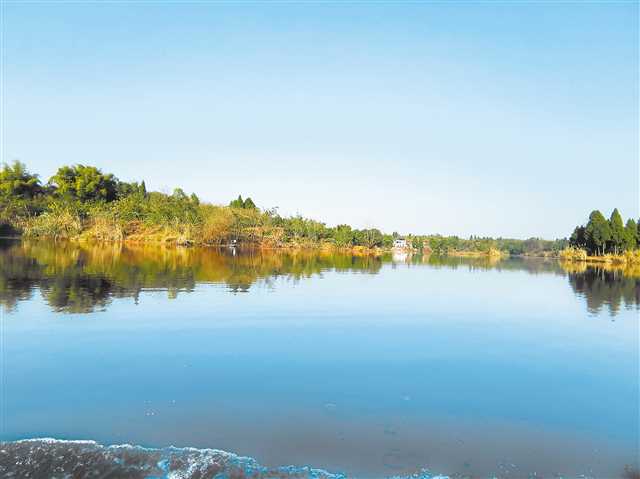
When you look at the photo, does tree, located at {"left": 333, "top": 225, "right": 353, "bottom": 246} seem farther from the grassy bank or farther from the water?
the water

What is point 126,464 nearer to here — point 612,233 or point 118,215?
point 118,215

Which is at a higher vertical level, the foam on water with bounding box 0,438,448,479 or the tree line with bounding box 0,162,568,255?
the tree line with bounding box 0,162,568,255

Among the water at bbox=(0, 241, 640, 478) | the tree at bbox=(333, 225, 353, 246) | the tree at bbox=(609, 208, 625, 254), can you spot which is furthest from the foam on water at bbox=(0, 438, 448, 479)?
the tree at bbox=(609, 208, 625, 254)

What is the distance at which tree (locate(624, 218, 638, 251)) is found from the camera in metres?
57.0

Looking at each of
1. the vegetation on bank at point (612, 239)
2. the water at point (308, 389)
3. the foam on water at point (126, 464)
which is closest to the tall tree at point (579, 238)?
the vegetation on bank at point (612, 239)

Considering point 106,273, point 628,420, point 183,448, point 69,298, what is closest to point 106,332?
point 69,298

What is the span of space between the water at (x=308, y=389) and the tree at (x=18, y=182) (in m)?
50.3

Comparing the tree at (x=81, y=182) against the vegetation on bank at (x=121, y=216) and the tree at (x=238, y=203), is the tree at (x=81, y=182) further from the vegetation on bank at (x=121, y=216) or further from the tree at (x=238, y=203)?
the tree at (x=238, y=203)

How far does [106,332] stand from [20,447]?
4548 mm

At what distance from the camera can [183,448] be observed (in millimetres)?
4113

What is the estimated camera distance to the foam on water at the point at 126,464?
3.67 meters

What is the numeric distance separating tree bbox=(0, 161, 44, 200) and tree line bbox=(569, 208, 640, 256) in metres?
73.6

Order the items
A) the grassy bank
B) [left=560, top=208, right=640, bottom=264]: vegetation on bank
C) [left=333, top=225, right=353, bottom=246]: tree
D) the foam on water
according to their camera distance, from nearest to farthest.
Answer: the foam on water
the grassy bank
[left=560, top=208, right=640, bottom=264]: vegetation on bank
[left=333, top=225, right=353, bottom=246]: tree

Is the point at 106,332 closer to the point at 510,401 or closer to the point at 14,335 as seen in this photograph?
the point at 14,335
